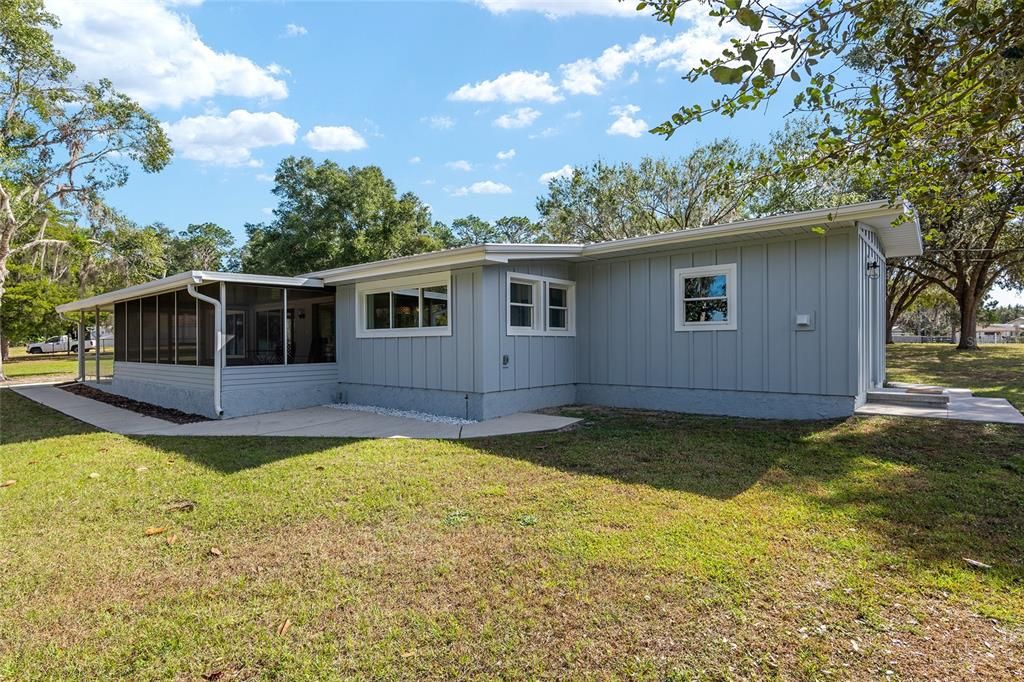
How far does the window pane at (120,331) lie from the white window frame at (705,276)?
1193cm

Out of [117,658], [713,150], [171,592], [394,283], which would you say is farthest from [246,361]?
[713,150]

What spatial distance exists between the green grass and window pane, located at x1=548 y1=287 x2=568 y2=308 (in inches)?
252

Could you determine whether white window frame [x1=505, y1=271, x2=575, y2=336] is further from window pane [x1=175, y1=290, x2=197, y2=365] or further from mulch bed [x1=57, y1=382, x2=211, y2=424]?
window pane [x1=175, y1=290, x2=197, y2=365]

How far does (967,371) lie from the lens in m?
12.8

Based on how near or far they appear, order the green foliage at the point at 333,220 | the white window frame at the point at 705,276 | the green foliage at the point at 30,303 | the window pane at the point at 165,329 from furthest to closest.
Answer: the green foliage at the point at 30,303 → the green foliage at the point at 333,220 → the window pane at the point at 165,329 → the white window frame at the point at 705,276

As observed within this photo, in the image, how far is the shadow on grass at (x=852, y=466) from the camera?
345cm

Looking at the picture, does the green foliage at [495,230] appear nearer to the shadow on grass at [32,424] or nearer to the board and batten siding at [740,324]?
the board and batten siding at [740,324]

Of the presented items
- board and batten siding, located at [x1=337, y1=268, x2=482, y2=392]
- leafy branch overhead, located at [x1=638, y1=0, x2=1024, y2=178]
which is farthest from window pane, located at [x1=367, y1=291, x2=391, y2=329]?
leafy branch overhead, located at [x1=638, y1=0, x2=1024, y2=178]

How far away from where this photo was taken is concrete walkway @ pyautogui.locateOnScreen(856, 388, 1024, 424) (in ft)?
21.0

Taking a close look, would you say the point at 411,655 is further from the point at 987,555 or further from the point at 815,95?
the point at 987,555

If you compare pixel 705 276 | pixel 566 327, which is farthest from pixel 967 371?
pixel 566 327

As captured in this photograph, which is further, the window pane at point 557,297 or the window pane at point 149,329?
the window pane at point 149,329

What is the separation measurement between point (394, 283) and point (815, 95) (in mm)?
7484

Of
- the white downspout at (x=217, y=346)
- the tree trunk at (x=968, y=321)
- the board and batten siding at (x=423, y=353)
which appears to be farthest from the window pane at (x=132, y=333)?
the tree trunk at (x=968, y=321)
